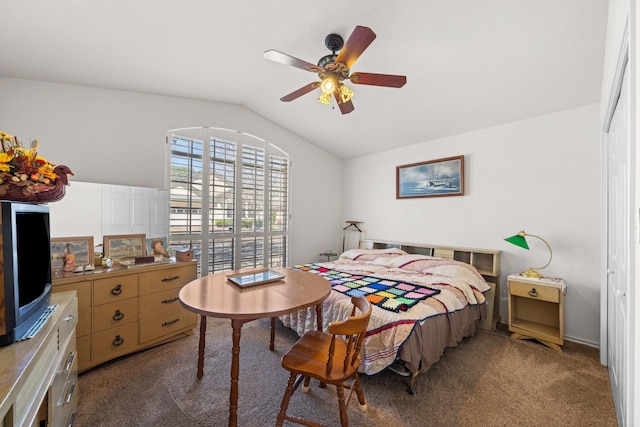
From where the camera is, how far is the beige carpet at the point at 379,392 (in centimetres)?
167

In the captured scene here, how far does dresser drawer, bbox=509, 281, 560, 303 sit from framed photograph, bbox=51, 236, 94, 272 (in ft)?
13.1

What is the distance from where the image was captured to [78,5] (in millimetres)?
1749

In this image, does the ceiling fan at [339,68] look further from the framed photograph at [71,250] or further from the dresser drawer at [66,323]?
the framed photograph at [71,250]

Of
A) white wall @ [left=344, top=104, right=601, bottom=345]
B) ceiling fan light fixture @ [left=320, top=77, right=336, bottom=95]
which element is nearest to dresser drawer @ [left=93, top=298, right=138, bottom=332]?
ceiling fan light fixture @ [left=320, top=77, right=336, bottom=95]

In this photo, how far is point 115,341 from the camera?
7.33 feet

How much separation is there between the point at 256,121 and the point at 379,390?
363 cm

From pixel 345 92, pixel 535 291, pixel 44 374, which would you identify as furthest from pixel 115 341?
pixel 535 291

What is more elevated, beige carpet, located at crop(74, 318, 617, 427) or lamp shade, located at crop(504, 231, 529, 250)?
lamp shade, located at crop(504, 231, 529, 250)

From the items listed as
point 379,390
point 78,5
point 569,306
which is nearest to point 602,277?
point 569,306

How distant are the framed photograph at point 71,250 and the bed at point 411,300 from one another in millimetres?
1811

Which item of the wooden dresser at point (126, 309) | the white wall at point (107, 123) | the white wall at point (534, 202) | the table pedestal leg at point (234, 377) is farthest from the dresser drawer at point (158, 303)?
the white wall at point (534, 202)

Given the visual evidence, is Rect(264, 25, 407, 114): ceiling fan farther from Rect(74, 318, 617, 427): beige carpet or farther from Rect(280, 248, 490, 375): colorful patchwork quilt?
Rect(74, 318, 617, 427): beige carpet

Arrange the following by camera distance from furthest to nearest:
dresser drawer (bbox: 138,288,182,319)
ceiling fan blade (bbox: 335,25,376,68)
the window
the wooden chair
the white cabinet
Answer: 1. the window
2. the white cabinet
3. dresser drawer (bbox: 138,288,182,319)
4. ceiling fan blade (bbox: 335,25,376,68)
5. the wooden chair

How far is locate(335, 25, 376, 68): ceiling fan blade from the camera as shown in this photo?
1.60m
